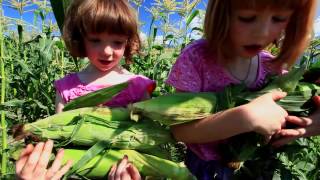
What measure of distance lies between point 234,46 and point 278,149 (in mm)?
406

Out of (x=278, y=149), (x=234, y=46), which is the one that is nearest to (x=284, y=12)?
(x=234, y=46)

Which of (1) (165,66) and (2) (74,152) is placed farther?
(1) (165,66)

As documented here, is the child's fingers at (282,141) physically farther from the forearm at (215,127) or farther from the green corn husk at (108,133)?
the green corn husk at (108,133)

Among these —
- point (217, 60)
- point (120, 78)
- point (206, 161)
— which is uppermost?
point (217, 60)

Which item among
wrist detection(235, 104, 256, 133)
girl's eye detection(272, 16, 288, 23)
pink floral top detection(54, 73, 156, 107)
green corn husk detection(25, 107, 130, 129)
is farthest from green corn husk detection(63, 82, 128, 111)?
girl's eye detection(272, 16, 288, 23)

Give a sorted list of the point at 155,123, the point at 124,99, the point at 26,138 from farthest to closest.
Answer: the point at 124,99
the point at 155,123
the point at 26,138

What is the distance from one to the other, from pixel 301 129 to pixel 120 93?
2.45 feet

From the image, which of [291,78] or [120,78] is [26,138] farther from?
[291,78]

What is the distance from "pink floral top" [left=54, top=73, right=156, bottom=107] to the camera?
6.15 feet

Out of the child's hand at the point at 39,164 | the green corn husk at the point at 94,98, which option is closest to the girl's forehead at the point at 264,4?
the green corn husk at the point at 94,98

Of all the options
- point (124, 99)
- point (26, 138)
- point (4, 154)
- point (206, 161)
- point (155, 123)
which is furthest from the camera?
point (4, 154)

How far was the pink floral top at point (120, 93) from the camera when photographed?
1.87 m

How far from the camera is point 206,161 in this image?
5.49 feet

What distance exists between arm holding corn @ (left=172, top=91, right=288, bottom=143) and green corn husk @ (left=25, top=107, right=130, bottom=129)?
19cm
